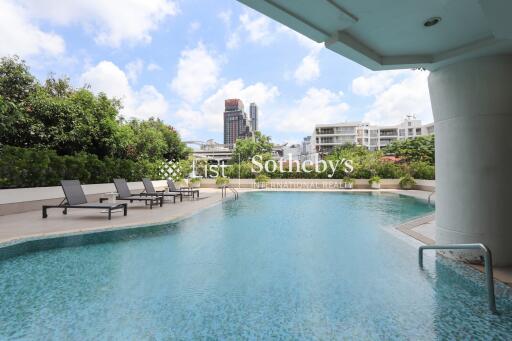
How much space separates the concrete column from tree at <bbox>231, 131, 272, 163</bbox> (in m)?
38.3

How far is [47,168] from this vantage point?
10055 mm

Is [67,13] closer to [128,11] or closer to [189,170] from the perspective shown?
[128,11]

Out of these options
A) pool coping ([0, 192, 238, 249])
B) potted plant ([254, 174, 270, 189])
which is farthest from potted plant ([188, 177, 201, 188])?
pool coping ([0, 192, 238, 249])

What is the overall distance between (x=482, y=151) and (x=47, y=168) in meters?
12.2

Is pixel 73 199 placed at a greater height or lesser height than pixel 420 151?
lesser

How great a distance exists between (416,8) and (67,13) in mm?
21182

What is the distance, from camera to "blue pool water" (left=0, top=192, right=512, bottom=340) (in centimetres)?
265

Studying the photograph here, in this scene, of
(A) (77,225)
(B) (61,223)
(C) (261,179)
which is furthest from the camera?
(C) (261,179)

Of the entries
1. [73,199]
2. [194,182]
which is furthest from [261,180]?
[73,199]

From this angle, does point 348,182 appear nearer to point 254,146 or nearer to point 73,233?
point 73,233

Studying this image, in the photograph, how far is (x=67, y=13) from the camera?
1747 cm

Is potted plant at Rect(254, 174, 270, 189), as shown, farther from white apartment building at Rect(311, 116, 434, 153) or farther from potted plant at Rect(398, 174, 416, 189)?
white apartment building at Rect(311, 116, 434, 153)

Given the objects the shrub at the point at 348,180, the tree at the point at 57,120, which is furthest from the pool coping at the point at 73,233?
the shrub at the point at 348,180

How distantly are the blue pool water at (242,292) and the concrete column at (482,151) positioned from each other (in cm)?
64
